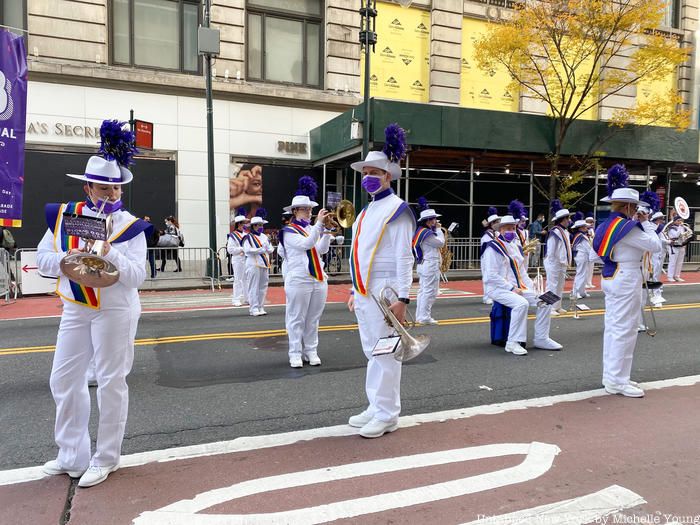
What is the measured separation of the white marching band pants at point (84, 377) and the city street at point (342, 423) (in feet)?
0.77

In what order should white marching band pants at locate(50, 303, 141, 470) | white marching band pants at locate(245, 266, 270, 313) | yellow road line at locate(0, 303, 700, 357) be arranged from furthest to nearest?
white marching band pants at locate(245, 266, 270, 313) < yellow road line at locate(0, 303, 700, 357) < white marching band pants at locate(50, 303, 141, 470)

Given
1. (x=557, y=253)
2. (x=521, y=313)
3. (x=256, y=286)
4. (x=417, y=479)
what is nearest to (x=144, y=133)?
(x=256, y=286)

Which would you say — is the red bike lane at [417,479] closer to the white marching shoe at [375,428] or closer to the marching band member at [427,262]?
the white marching shoe at [375,428]

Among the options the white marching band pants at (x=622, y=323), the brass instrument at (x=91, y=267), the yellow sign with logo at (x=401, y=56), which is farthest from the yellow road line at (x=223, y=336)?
the yellow sign with logo at (x=401, y=56)

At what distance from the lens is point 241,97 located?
20922mm

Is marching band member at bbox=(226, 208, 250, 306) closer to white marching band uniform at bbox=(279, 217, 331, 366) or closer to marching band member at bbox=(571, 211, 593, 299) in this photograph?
white marching band uniform at bbox=(279, 217, 331, 366)

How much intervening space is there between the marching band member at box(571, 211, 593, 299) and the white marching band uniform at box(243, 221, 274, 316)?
6.83 m

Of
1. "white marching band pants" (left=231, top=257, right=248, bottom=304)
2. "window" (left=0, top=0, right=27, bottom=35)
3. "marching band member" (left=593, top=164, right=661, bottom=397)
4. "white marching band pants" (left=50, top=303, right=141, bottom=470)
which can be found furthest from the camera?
"window" (left=0, top=0, right=27, bottom=35)

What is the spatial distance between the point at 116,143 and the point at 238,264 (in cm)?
853

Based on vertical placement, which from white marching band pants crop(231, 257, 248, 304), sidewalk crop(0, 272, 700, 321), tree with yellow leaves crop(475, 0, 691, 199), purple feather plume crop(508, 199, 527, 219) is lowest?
sidewalk crop(0, 272, 700, 321)

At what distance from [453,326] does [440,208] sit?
14.4m

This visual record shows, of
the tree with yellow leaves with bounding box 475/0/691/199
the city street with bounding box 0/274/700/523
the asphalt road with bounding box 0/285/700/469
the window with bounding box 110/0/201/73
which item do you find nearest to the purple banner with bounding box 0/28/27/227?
the asphalt road with bounding box 0/285/700/469

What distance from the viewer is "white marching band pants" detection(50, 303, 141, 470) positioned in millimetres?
3615

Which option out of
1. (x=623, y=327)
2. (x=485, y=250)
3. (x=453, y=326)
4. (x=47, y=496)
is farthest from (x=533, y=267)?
(x=47, y=496)
